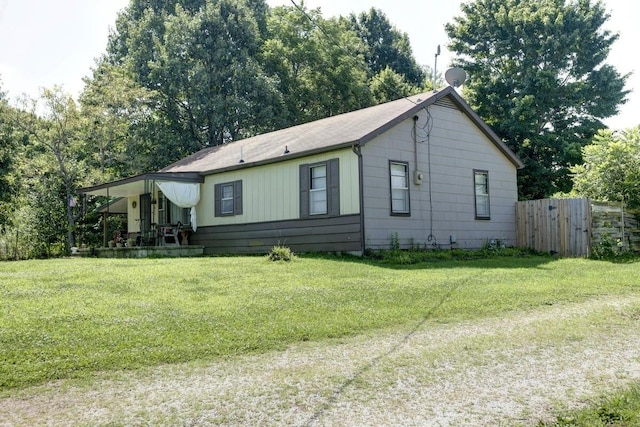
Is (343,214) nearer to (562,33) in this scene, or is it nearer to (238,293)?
(238,293)

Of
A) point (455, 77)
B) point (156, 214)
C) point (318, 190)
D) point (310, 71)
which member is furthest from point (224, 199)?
point (310, 71)

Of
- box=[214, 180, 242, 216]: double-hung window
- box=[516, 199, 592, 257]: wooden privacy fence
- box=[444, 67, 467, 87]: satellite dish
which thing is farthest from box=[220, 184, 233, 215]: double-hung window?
box=[516, 199, 592, 257]: wooden privacy fence

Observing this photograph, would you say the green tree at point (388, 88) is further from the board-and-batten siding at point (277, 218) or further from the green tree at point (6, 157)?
the board-and-batten siding at point (277, 218)

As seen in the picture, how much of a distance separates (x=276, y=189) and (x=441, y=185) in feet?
15.1

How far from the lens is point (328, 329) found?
21.8ft

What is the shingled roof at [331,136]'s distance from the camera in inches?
574

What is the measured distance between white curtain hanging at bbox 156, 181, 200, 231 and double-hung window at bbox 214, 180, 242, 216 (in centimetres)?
75

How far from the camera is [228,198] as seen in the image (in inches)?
695

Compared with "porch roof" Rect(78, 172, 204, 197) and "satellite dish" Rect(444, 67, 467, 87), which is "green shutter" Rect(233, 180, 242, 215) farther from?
"satellite dish" Rect(444, 67, 467, 87)

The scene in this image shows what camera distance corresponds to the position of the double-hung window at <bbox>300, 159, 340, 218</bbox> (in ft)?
47.5

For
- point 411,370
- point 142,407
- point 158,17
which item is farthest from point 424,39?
point 158,17

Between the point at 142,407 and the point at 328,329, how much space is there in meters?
2.82

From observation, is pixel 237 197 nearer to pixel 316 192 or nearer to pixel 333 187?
pixel 316 192

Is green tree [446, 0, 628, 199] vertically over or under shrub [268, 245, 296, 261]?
over
